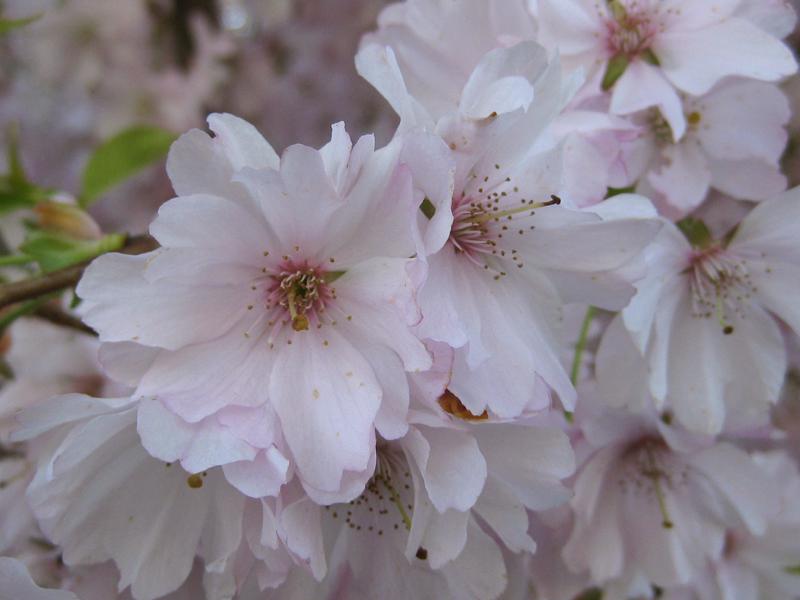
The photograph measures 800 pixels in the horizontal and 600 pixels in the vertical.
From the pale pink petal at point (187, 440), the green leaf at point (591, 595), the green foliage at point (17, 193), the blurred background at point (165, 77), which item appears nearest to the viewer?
the pale pink petal at point (187, 440)

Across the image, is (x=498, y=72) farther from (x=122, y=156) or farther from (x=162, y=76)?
(x=162, y=76)

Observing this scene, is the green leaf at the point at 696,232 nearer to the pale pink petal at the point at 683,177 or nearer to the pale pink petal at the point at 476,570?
the pale pink petal at the point at 683,177

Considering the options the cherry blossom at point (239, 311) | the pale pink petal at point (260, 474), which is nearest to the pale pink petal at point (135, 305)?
the cherry blossom at point (239, 311)

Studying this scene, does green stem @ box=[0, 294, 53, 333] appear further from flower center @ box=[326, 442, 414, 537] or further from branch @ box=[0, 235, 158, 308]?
flower center @ box=[326, 442, 414, 537]

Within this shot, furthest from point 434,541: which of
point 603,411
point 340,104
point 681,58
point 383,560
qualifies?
point 340,104

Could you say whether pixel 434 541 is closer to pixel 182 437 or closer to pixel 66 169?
pixel 182 437

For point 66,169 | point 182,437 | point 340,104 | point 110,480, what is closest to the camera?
point 182,437

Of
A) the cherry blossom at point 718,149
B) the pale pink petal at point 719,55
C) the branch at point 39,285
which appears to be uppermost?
the pale pink petal at point 719,55
